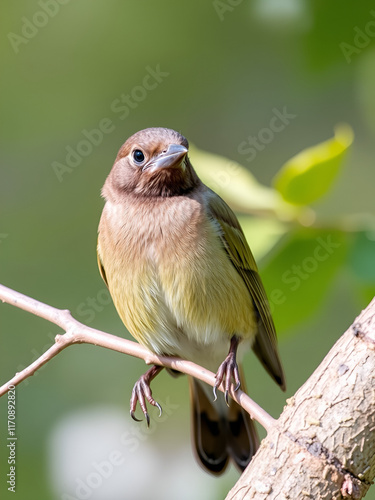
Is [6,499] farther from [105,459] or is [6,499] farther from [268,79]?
[268,79]

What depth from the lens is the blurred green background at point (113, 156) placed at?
14.3ft

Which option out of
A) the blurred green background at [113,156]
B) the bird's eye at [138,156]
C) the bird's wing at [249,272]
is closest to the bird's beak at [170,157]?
the bird's eye at [138,156]

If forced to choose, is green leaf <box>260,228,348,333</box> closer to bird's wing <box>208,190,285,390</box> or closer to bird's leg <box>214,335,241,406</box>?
bird's leg <box>214,335,241,406</box>

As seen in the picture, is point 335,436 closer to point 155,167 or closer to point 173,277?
point 173,277

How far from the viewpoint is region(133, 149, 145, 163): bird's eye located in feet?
11.9

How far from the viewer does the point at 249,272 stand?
371 cm

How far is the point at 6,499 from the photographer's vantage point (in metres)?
4.46

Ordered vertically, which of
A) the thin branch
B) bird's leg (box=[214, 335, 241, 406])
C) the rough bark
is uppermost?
the rough bark

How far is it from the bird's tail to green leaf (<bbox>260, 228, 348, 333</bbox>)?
1.32m

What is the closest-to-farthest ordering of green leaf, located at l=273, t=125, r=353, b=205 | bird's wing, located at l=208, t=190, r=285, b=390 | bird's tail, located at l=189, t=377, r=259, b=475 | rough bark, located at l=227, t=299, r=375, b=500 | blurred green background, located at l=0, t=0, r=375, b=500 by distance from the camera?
rough bark, located at l=227, t=299, r=375, b=500, green leaf, located at l=273, t=125, r=353, b=205, bird's wing, located at l=208, t=190, r=285, b=390, bird's tail, located at l=189, t=377, r=259, b=475, blurred green background, located at l=0, t=0, r=375, b=500

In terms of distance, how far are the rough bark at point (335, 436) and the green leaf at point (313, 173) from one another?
25.6 inches

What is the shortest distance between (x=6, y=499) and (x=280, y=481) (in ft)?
9.08

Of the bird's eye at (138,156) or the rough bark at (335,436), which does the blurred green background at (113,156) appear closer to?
the bird's eye at (138,156)

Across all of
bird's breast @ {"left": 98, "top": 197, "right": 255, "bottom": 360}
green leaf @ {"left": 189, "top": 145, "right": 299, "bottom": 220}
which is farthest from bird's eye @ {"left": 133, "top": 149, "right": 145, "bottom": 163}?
green leaf @ {"left": 189, "top": 145, "right": 299, "bottom": 220}
